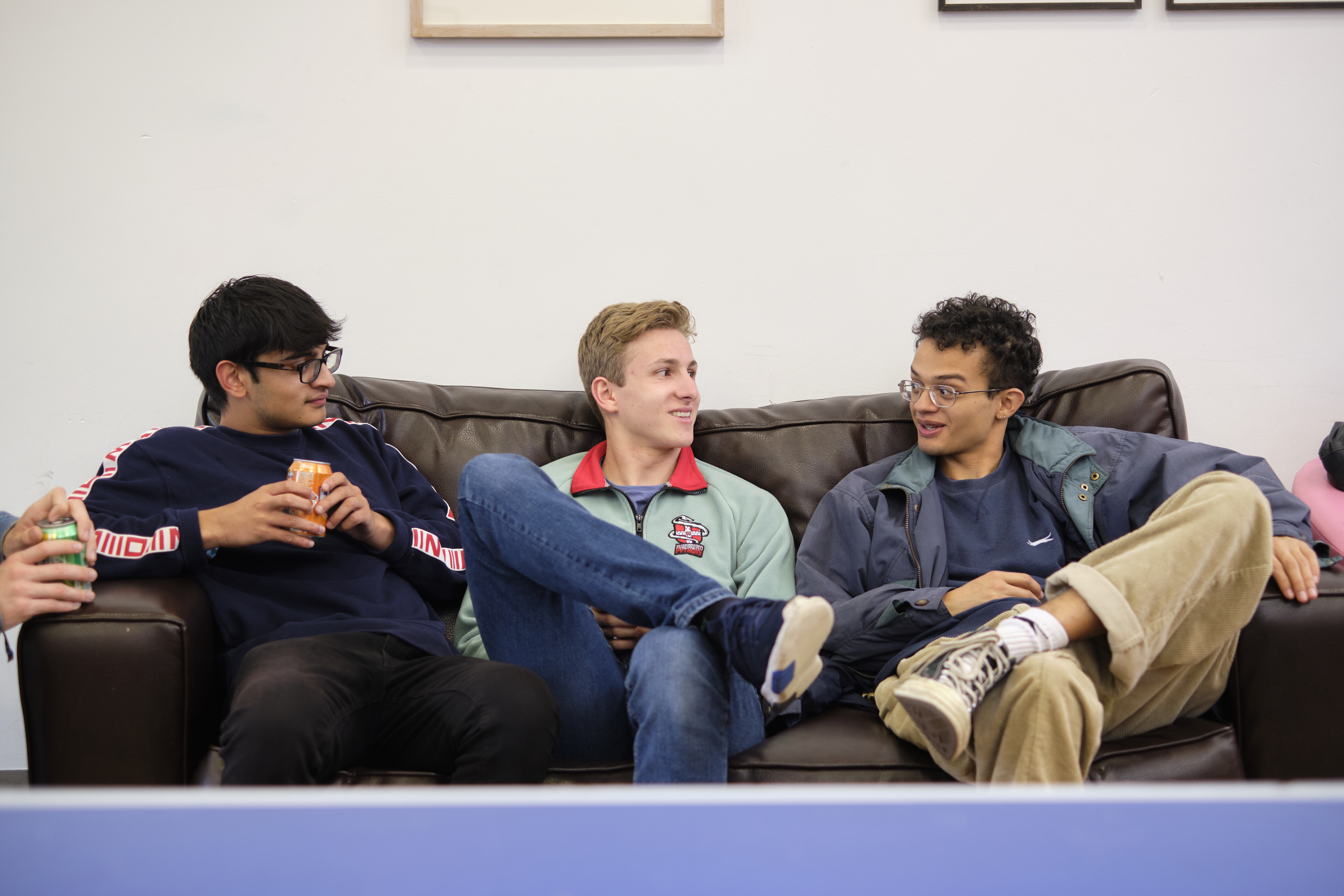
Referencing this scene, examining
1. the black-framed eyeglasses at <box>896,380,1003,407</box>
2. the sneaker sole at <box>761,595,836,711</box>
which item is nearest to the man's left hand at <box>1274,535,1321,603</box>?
the black-framed eyeglasses at <box>896,380,1003,407</box>

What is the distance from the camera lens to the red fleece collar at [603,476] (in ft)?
6.23

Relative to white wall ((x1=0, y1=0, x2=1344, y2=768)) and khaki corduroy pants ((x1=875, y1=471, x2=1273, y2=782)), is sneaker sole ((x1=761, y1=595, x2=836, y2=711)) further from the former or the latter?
white wall ((x1=0, y1=0, x2=1344, y2=768))

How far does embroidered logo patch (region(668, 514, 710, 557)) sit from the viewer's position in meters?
1.81

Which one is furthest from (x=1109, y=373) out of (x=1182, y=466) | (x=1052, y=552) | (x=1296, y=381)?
(x=1296, y=381)

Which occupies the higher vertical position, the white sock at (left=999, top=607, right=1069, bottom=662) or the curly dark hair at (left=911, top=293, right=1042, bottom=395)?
the curly dark hair at (left=911, top=293, right=1042, bottom=395)

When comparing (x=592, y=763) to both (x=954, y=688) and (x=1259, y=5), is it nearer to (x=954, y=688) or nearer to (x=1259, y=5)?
(x=954, y=688)

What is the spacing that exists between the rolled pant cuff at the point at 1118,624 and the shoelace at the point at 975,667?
149mm

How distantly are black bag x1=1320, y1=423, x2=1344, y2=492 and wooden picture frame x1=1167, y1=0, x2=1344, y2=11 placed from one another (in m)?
1.08

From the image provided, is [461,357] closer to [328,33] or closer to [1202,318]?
[328,33]

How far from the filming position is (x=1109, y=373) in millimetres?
2018

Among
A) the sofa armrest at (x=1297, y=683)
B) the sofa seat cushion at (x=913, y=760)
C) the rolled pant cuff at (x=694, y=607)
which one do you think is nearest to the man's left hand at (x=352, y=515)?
the rolled pant cuff at (x=694, y=607)

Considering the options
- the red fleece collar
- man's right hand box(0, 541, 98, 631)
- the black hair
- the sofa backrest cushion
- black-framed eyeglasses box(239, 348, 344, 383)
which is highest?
the black hair

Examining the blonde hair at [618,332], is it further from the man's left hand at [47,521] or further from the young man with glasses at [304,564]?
the man's left hand at [47,521]

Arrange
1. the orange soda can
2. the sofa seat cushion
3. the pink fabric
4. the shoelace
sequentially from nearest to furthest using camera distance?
the shoelace
the sofa seat cushion
the orange soda can
the pink fabric
